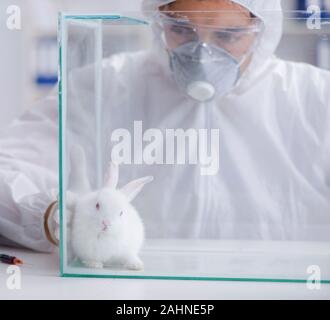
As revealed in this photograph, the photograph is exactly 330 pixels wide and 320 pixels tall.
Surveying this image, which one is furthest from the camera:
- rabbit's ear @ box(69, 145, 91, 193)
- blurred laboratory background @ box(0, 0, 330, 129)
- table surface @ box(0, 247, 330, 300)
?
blurred laboratory background @ box(0, 0, 330, 129)

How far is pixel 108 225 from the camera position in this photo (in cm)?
79

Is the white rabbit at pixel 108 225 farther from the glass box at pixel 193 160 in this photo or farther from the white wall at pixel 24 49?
the white wall at pixel 24 49

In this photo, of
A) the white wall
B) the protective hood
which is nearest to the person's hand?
the protective hood

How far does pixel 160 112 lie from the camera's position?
3.62 ft

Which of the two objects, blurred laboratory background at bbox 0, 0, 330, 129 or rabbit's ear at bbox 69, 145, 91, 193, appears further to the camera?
blurred laboratory background at bbox 0, 0, 330, 129

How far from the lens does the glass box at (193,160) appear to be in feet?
2.69

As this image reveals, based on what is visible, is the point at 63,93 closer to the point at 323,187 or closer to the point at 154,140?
the point at 154,140


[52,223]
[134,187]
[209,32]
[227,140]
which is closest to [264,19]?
[209,32]

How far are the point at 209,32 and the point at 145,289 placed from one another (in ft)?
1.31

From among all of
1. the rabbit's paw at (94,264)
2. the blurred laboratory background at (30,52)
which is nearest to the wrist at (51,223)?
the rabbit's paw at (94,264)

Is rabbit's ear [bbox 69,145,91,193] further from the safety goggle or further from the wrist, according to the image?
the safety goggle

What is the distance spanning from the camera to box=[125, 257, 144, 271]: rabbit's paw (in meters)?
0.82

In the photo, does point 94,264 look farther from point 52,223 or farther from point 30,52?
point 30,52
